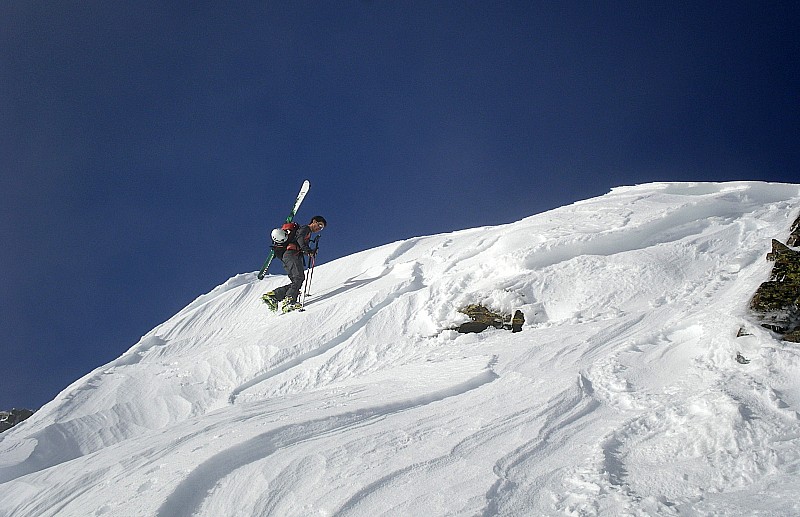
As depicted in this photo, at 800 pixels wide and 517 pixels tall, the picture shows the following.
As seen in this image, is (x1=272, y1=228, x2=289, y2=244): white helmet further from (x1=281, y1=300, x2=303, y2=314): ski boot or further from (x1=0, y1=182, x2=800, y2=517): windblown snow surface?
(x1=0, y1=182, x2=800, y2=517): windblown snow surface

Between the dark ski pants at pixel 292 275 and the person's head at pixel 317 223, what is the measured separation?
88cm

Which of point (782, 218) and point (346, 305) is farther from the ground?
point (346, 305)

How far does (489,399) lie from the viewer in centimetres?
568

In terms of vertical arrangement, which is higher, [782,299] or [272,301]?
[272,301]

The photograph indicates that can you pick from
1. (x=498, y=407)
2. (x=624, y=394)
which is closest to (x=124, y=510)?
(x=498, y=407)

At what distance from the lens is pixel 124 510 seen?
4.00 m

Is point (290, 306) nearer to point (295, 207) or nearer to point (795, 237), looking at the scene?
point (295, 207)

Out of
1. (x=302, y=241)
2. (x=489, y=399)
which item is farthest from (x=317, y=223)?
(x=489, y=399)

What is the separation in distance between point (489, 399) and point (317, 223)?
29.3ft

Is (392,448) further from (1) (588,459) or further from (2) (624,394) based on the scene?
(2) (624,394)

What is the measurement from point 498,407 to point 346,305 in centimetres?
591

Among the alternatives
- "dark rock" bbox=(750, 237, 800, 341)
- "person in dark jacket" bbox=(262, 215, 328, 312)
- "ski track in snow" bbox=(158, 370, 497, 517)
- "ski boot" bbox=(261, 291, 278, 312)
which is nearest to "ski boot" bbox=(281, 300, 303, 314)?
"person in dark jacket" bbox=(262, 215, 328, 312)

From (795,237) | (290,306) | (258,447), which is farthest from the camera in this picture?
(290,306)

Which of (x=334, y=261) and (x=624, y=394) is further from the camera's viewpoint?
(x=334, y=261)
